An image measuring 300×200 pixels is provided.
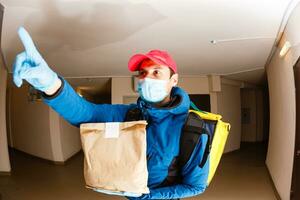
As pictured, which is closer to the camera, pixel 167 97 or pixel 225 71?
pixel 167 97

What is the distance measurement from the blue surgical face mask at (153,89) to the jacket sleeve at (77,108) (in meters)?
0.13

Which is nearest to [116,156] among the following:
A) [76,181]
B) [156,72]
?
[156,72]

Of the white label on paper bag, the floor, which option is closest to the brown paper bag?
the white label on paper bag

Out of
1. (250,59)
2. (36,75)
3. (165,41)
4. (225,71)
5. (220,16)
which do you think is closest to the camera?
(36,75)

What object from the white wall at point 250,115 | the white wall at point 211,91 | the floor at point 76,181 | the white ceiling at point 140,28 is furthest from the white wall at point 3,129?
the white wall at point 250,115

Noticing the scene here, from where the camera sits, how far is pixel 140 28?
2.78m

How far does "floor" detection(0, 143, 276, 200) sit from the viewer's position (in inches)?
151

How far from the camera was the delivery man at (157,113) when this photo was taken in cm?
108

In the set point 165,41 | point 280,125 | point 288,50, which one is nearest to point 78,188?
point 165,41

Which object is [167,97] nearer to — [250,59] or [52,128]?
[250,59]

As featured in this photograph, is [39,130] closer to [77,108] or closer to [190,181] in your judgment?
[77,108]

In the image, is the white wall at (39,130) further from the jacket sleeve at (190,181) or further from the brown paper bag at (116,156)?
the jacket sleeve at (190,181)

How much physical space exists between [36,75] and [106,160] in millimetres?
456

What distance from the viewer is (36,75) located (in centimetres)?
95
